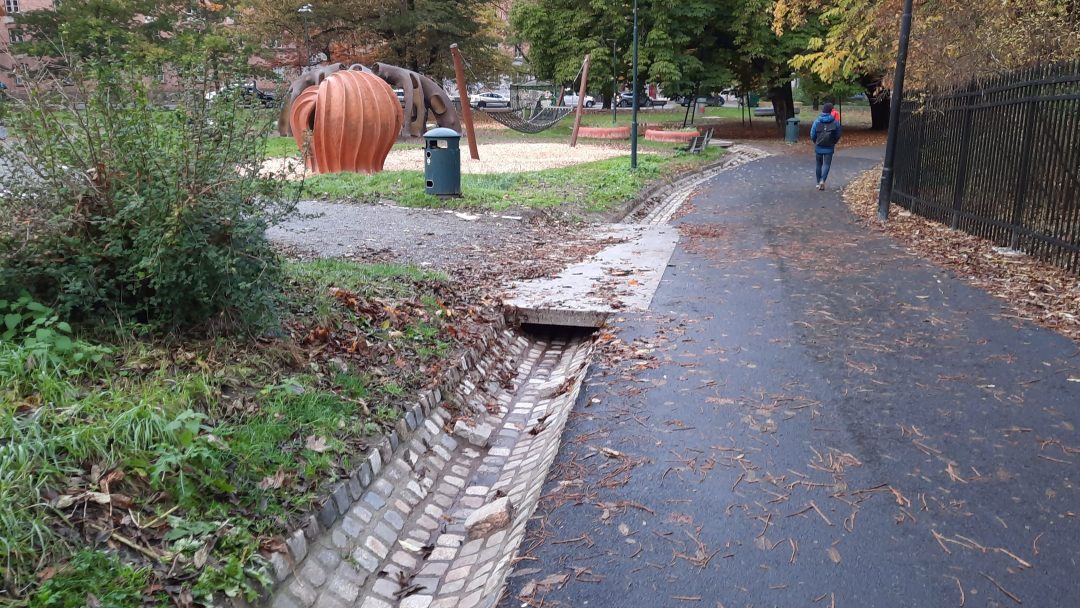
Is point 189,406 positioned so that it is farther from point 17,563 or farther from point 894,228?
point 894,228

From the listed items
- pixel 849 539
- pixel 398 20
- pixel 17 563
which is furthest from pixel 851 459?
pixel 398 20

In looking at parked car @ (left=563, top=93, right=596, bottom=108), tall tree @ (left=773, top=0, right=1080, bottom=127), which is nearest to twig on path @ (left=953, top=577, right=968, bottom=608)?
tall tree @ (left=773, top=0, right=1080, bottom=127)

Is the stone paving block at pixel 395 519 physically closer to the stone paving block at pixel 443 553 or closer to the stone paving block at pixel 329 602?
the stone paving block at pixel 443 553

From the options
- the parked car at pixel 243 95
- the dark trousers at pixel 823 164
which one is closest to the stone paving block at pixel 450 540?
the parked car at pixel 243 95

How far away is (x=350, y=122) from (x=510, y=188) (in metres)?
4.17

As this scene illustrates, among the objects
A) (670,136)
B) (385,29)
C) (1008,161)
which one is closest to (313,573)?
(1008,161)

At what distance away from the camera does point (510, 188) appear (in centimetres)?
1544

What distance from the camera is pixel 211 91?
5.34 metres

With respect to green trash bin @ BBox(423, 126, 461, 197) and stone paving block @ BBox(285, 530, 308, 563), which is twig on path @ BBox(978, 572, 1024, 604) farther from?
green trash bin @ BBox(423, 126, 461, 197)

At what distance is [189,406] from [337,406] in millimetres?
949

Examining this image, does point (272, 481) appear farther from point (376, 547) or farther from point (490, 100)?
point (490, 100)

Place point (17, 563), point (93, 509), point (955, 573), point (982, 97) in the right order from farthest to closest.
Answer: point (982, 97) → point (955, 573) → point (93, 509) → point (17, 563)

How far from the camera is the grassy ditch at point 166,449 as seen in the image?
306 cm

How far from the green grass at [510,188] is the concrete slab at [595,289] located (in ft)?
10.2
